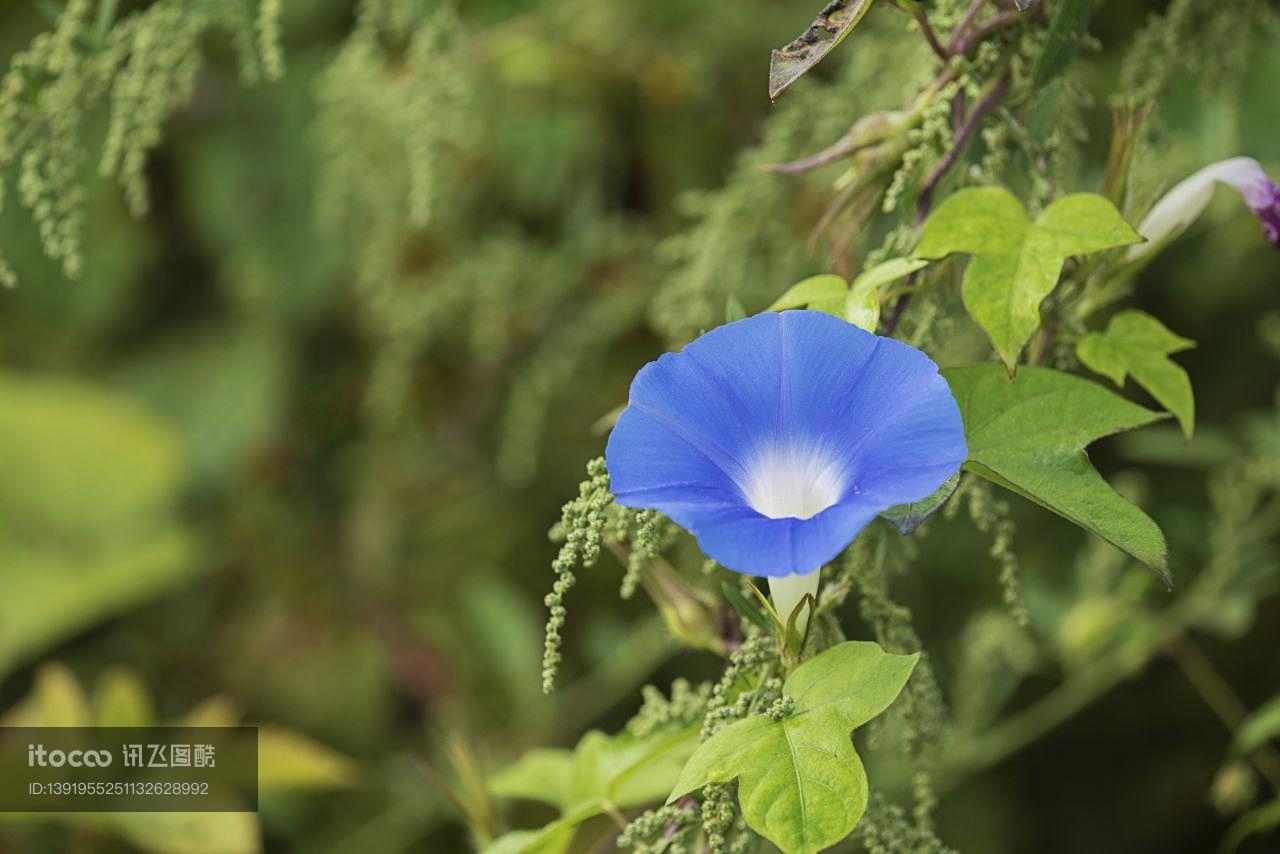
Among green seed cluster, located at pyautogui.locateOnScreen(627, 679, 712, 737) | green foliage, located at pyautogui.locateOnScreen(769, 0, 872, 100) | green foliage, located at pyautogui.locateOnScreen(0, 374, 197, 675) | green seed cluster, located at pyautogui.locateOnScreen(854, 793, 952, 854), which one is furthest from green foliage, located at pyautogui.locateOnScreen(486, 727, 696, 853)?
green foliage, located at pyautogui.locateOnScreen(0, 374, 197, 675)

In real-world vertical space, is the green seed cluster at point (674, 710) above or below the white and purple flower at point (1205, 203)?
below

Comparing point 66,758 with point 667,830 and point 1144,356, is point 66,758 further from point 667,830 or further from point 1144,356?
point 1144,356

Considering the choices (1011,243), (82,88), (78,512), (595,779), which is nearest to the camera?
(1011,243)

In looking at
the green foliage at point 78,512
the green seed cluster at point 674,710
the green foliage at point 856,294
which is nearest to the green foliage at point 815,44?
the green foliage at point 856,294

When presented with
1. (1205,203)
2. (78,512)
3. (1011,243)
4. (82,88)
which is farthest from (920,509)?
(78,512)

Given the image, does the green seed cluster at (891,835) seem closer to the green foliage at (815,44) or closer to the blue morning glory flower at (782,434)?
the blue morning glory flower at (782,434)

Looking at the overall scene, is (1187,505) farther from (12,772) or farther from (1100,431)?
(12,772)

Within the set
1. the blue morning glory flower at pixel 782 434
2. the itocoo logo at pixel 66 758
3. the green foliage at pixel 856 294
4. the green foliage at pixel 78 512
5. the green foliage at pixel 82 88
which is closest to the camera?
the blue morning glory flower at pixel 782 434

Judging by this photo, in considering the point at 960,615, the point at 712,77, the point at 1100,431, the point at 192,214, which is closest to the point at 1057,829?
the point at 960,615
